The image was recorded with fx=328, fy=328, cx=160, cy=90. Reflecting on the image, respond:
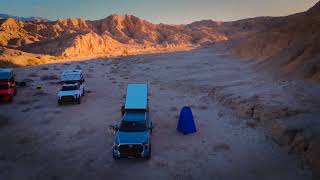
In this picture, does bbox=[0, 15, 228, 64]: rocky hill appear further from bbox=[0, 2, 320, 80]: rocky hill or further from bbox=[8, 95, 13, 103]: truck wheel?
bbox=[8, 95, 13, 103]: truck wheel

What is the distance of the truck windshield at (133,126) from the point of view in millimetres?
17459

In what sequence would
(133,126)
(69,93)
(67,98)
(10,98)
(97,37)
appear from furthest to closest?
(97,37)
(10,98)
(69,93)
(67,98)
(133,126)

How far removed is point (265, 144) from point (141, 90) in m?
8.33

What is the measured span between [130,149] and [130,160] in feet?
2.51

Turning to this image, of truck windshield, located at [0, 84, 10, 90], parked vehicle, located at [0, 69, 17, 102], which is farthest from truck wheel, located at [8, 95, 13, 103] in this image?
truck windshield, located at [0, 84, 10, 90]

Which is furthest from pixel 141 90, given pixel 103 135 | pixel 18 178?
pixel 18 178

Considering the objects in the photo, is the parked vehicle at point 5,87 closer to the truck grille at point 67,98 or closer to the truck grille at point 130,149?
the truck grille at point 67,98

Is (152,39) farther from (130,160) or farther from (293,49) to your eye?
(130,160)

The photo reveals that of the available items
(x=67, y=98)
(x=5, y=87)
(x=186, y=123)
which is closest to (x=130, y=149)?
(x=186, y=123)

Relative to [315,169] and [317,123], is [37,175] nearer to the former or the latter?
[315,169]

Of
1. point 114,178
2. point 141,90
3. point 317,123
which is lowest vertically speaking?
point 114,178

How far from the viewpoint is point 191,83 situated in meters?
38.3

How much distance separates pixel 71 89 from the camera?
96.4ft

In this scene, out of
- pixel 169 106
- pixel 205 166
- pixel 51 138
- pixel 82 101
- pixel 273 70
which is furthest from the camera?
pixel 273 70
